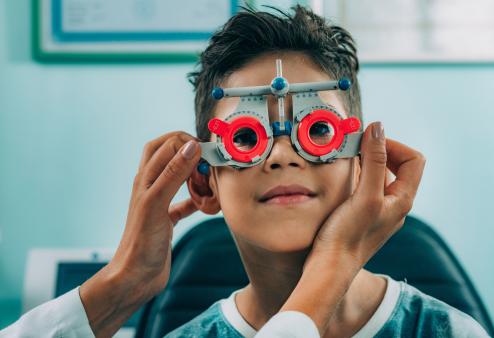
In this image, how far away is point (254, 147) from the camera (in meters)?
0.92

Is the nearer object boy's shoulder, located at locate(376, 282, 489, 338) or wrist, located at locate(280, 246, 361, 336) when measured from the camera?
wrist, located at locate(280, 246, 361, 336)

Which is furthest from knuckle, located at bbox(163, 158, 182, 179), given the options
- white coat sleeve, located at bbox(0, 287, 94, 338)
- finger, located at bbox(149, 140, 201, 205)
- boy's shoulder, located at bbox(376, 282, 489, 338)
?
boy's shoulder, located at bbox(376, 282, 489, 338)

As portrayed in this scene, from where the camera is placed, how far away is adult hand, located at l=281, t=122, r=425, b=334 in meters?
0.82

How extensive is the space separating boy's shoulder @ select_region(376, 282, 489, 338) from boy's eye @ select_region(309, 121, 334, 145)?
11.1 inches

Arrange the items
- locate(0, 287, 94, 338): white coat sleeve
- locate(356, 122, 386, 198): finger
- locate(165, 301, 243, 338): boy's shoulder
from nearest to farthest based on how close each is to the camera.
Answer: locate(356, 122, 386, 198): finger → locate(0, 287, 94, 338): white coat sleeve → locate(165, 301, 243, 338): boy's shoulder

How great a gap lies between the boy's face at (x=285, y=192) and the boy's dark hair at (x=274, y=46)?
0.20ft

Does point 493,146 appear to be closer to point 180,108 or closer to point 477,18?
point 477,18

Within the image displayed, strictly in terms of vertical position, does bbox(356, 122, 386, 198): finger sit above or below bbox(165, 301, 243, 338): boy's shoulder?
above

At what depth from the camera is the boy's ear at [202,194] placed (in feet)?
3.64

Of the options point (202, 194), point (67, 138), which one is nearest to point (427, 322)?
point (202, 194)

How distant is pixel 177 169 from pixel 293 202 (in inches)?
6.9

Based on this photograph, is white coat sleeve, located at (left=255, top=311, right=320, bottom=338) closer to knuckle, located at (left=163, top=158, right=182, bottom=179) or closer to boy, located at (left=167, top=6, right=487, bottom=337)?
boy, located at (left=167, top=6, right=487, bottom=337)

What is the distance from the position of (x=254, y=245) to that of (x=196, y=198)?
0.17 m

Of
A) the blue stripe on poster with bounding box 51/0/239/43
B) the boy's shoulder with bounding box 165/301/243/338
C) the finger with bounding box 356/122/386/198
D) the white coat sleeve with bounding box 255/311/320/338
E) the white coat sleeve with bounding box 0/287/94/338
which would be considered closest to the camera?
the white coat sleeve with bounding box 255/311/320/338
